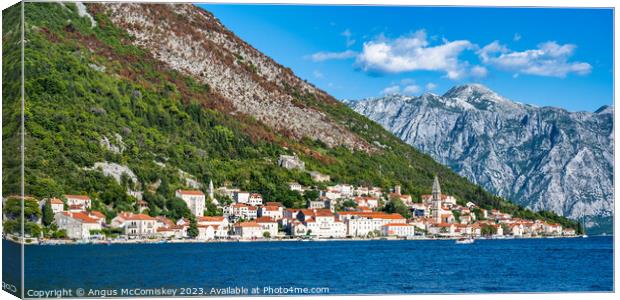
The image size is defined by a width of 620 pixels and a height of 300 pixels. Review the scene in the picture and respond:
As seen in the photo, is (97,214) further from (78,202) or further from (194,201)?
(194,201)

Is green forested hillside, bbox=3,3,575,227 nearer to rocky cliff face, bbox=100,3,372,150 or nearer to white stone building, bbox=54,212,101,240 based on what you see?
white stone building, bbox=54,212,101,240

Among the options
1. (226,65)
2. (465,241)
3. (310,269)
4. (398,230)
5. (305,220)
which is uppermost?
(226,65)

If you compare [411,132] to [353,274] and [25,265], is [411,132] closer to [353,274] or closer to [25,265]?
[353,274]

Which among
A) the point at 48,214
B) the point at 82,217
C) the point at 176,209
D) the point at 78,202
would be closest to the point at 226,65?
the point at 176,209

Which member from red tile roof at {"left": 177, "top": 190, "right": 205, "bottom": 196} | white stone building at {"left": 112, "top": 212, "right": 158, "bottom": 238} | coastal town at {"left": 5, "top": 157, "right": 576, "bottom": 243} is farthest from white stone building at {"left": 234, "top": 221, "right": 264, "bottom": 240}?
white stone building at {"left": 112, "top": 212, "right": 158, "bottom": 238}

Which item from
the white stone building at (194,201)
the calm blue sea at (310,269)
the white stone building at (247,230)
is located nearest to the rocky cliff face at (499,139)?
the white stone building at (247,230)

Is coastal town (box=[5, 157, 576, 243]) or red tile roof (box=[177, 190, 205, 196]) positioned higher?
red tile roof (box=[177, 190, 205, 196])
